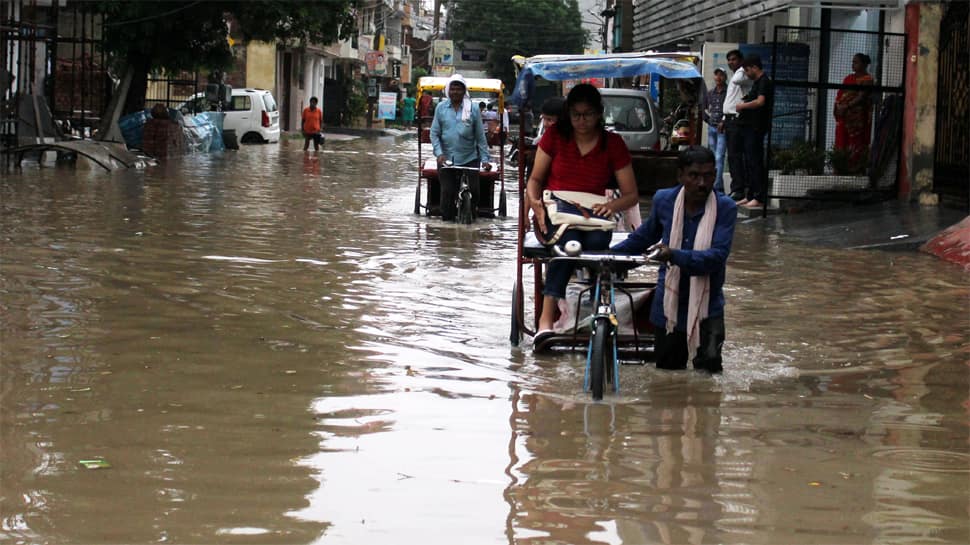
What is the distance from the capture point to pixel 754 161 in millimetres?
17625

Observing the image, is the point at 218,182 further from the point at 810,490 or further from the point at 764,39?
the point at 810,490

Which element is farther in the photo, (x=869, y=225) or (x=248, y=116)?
(x=248, y=116)

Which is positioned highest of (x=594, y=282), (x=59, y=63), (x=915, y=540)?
(x=59, y=63)

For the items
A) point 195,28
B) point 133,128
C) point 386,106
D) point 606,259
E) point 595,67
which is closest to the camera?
point 606,259

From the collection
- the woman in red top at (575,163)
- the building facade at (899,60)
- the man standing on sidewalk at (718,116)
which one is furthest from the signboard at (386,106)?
the woman in red top at (575,163)

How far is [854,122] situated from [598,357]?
12.5 m

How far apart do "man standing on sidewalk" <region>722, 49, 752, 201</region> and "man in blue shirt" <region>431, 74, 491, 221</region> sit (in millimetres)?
3621

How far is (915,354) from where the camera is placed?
8.38 metres

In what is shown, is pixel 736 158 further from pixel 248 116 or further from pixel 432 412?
pixel 248 116

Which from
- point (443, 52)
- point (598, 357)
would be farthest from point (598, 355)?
point (443, 52)

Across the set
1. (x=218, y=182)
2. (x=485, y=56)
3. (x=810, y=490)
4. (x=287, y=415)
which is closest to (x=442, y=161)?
(x=218, y=182)

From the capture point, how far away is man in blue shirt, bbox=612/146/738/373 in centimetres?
714

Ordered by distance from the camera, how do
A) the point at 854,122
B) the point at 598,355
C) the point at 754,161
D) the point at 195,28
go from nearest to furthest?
the point at 598,355 → the point at 754,161 → the point at 854,122 → the point at 195,28

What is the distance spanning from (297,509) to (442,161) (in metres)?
11.2
